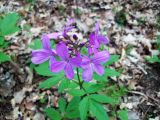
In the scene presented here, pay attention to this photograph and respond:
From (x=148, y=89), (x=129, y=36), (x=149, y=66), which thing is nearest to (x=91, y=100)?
(x=148, y=89)

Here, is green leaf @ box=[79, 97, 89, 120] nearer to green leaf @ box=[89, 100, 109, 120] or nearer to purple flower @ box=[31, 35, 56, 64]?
green leaf @ box=[89, 100, 109, 120]

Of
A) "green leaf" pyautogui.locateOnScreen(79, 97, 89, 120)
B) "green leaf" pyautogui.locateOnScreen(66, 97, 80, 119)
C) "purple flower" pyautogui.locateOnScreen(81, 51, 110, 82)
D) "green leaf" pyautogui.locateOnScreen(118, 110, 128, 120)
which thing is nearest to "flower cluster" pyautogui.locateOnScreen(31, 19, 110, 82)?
"purple flower" pyautogui.locateOnScreen(81, 51, 110, 82)

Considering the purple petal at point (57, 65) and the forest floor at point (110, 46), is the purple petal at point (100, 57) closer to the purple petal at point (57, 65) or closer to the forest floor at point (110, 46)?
the purple petal at point (57, 65)

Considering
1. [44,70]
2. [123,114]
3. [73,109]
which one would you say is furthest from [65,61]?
[123,114]

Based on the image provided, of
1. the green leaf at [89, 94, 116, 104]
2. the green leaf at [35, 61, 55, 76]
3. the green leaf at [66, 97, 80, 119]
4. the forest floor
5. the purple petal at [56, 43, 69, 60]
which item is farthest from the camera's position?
the forest floor

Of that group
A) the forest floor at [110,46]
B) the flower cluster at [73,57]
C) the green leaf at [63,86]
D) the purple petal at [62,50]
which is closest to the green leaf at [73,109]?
the green leaf at [63,86]

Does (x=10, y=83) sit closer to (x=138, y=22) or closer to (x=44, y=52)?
(x=44, y=52)

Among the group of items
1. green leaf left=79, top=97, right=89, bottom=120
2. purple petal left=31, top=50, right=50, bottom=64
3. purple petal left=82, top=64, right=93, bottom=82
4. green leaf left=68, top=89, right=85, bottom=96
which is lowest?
green leaf left=79, top=97, right=89, bottom=120

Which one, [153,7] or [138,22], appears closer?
[138,22]
